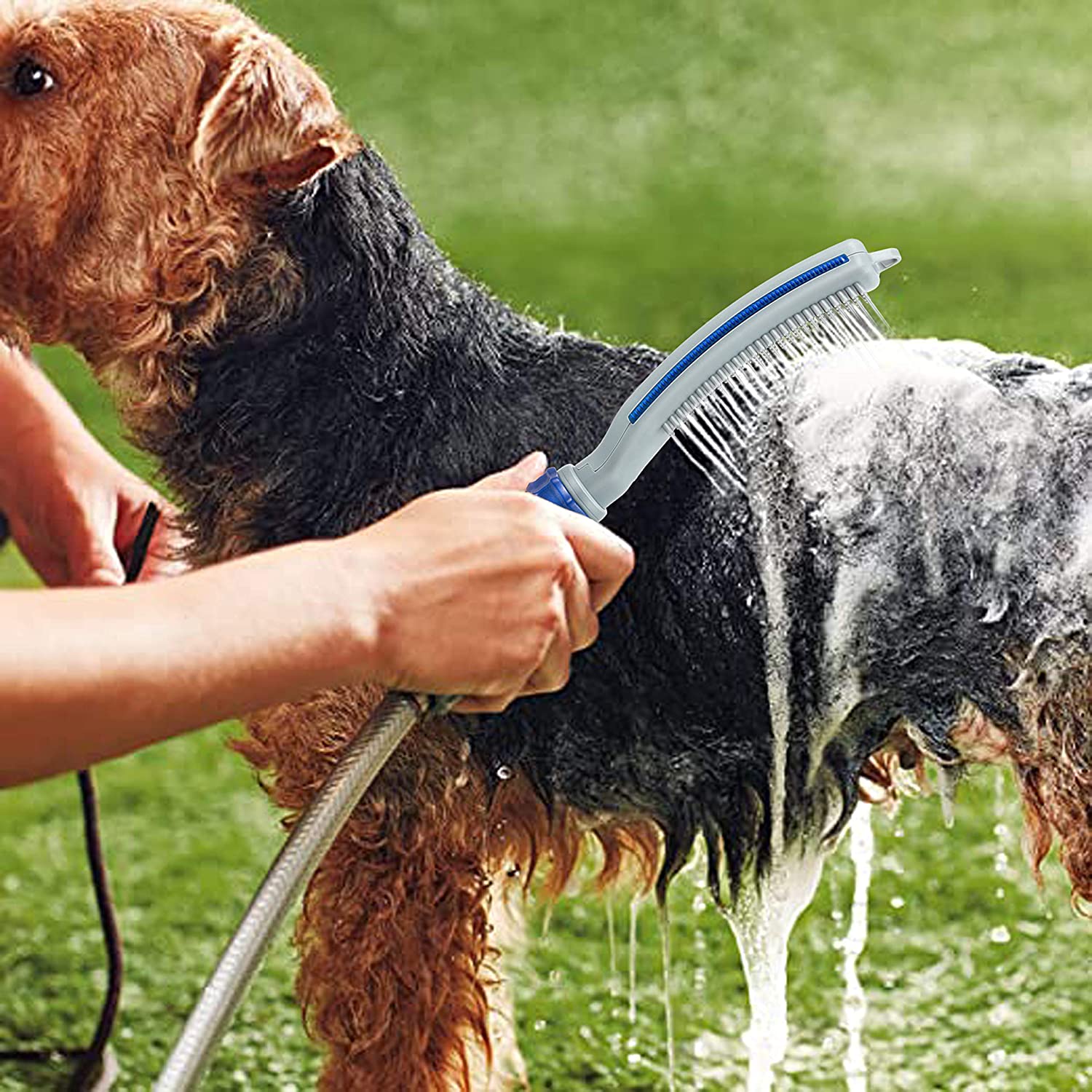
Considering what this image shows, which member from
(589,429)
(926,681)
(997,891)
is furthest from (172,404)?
(997,891)

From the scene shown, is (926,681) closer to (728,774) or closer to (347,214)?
(728,774)

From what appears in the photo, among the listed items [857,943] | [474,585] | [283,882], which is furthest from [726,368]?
[857,943]

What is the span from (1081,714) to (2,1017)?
178 centimetres

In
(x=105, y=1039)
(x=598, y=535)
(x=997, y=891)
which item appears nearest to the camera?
(x=598, y=535)

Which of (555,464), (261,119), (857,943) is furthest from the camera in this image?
(857,943)

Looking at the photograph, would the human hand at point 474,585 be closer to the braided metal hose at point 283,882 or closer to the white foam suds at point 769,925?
the braided metal hose at point 283,882

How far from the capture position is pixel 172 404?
2.08 meters

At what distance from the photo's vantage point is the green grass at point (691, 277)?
286 cm

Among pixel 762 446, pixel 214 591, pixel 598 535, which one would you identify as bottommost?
pixel 214 591

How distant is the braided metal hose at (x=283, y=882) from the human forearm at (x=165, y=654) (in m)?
0.15

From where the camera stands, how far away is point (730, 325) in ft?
6.00

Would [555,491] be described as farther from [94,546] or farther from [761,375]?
[94,546]

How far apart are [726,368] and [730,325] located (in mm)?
40

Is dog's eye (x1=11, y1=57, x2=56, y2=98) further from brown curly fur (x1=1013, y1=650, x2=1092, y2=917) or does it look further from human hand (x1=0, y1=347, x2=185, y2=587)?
brown curly fur (x1=1013, y1=650, x2=1092, y2=917)
